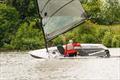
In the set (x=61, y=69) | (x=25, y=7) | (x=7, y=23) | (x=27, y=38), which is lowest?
(x=61, y=69)

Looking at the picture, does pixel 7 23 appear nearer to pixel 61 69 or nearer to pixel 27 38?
pixel 27 38

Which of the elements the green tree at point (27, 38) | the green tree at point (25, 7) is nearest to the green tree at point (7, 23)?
the green tree at point (27, 38)

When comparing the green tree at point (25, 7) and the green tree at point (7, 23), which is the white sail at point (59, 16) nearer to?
the green tree at point (7, 23)

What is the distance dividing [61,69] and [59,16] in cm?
583

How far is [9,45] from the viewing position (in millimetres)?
41688

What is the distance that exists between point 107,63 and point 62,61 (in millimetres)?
2644

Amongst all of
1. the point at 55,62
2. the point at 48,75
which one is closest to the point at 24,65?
the point at 55,62

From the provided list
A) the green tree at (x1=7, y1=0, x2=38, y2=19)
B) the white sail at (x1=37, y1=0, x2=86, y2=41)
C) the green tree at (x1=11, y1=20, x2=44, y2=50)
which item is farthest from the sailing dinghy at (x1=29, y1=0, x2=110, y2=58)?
the green tree at (x1=7, y1=0, x2=38, y2=19)

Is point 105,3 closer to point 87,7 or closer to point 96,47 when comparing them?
point 87,7

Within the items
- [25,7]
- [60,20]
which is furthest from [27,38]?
[60,20]

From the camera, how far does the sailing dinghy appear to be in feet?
88.6

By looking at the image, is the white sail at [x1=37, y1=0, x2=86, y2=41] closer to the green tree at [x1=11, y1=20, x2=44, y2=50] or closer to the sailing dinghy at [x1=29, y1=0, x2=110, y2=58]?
the sailing dinghy at [x1=29, y1=0, x2=110, y2=58]

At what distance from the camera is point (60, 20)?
27484 mm

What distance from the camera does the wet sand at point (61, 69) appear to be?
771 inches
